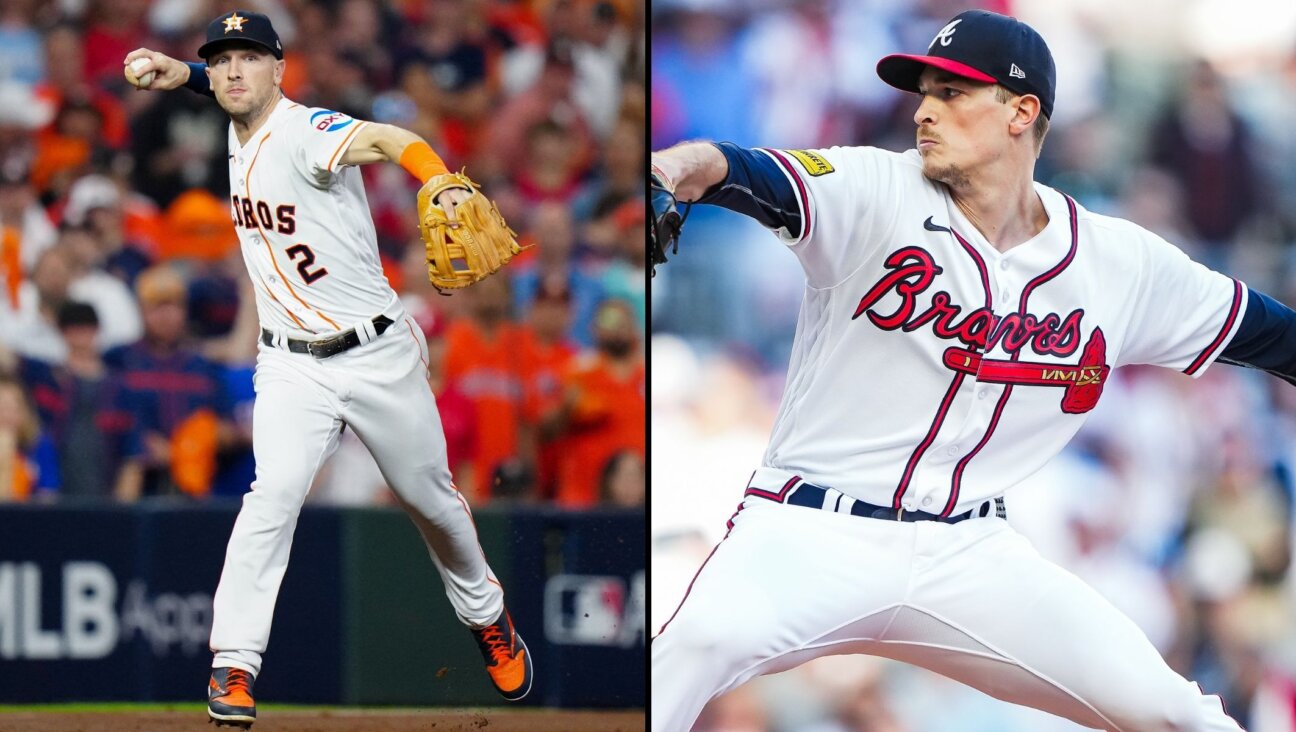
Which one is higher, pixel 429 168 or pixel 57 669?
pixel 429 168

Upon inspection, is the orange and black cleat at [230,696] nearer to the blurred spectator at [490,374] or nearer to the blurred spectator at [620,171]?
the blurred spectator at [490,374]

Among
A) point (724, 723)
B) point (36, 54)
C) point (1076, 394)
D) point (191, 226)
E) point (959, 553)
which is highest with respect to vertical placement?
point (36, 54)

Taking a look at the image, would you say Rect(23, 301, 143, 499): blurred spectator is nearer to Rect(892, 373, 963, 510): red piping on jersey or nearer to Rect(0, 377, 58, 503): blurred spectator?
Rect(0, 377, 58, 503): blurred spectator

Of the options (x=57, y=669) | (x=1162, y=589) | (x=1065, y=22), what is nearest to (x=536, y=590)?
(x=57, y=669)

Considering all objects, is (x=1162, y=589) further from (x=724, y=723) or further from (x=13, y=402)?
(x=13, y=402)

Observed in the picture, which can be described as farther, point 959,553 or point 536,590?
point 536,590

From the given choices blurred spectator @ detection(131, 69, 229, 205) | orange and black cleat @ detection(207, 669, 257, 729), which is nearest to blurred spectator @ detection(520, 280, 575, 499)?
blurred spectator @ detection(131, 69, 229, 205)

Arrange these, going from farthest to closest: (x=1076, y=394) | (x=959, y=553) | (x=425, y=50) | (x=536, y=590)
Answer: (x=425, y=50)
(x=536, y=590)
(x=1076, y=394)
(x=959, y=553)

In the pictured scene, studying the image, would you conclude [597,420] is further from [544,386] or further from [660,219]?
[660,219]
